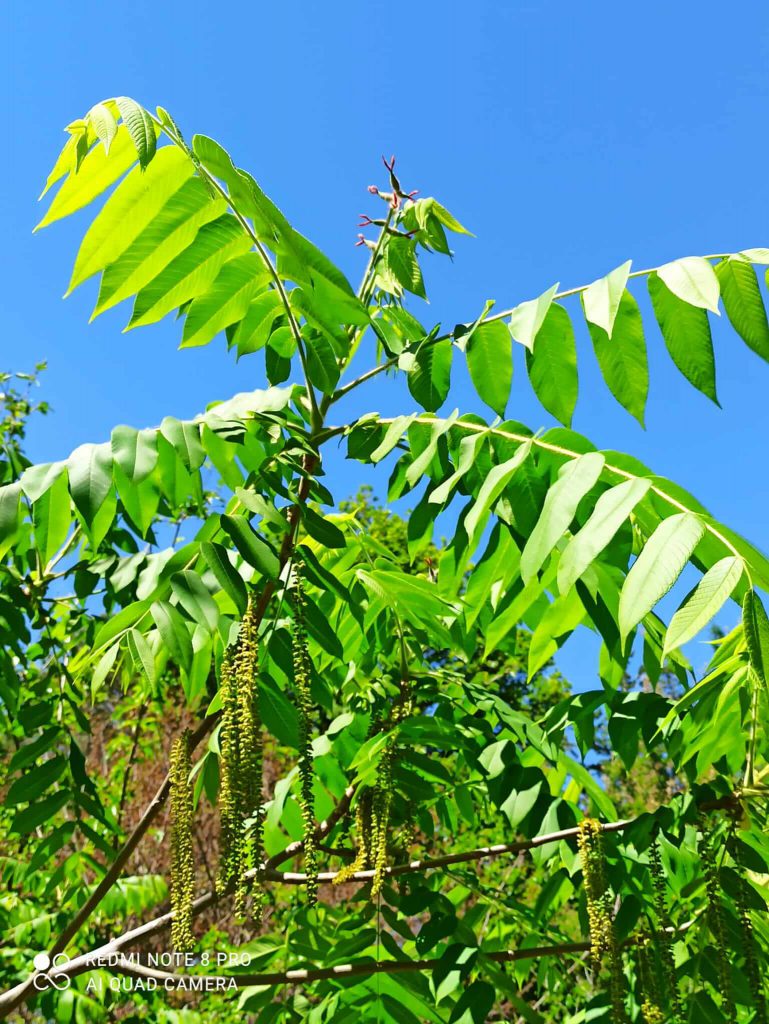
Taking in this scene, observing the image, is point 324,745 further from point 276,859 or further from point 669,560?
point 669,560

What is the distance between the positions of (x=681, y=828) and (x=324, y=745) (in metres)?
0.97

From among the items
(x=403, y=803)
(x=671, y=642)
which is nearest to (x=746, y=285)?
(x=671, y=642)

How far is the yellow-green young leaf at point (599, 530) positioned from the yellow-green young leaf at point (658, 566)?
7 centimetres

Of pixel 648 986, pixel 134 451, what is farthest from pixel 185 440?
pixel 648 986

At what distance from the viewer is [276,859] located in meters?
2.61

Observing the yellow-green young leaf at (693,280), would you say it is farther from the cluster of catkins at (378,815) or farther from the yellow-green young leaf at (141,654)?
the yellow-green young leaf at (141,654)

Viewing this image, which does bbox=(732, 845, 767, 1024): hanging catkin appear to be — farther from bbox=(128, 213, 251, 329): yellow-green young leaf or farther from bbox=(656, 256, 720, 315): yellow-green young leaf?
bbox=(128, 213, 251, 329): yellow-green young leaf

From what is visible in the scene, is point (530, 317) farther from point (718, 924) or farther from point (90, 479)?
point (718, 924)

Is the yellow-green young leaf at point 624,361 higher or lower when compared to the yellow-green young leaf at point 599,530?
higher

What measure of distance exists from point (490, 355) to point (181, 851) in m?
1.30

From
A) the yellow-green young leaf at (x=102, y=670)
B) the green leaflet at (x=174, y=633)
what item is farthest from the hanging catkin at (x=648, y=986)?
the yellow-green young leaf at (x=102, y=670)

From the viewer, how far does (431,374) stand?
2.35 m

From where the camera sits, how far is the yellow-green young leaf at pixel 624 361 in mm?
2094

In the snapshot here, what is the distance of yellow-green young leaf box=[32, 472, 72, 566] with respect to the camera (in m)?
2.16
